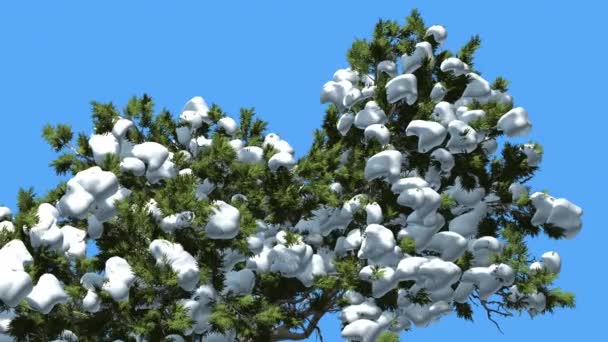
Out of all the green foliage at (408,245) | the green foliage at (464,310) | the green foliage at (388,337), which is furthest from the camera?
the green foliage at (464,310)

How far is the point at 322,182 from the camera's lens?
1916 centimetres

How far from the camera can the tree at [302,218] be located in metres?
17.3

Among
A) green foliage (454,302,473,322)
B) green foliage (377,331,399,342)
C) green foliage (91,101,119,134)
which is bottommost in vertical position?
green foliage (377,331,399,342)

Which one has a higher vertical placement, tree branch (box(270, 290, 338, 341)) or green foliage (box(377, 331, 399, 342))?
tree branch (box(270, 290, 338, 341))

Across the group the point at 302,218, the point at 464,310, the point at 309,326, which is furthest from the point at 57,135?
the point at 464,310

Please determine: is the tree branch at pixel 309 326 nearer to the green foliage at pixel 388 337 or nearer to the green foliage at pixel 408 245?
the green foliage at pixel 408 245

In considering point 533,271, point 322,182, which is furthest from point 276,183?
point 533,271

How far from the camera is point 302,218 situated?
19.2m

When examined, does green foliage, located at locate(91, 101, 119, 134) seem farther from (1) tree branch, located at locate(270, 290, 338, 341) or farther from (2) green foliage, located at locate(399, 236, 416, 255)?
(2) green foliage, located at locate(399, 236, 416, 255)

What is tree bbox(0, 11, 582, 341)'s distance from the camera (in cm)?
1727

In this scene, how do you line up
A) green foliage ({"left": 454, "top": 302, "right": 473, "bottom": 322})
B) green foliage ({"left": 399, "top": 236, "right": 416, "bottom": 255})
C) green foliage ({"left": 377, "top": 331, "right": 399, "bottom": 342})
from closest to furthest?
green foliage ({"left": 377, "top": 331, "right": 399, "bottom": 342}), green foliage ({"left": 399, "top": 236, "right": 416, "bottom": 255}), green foliage ({"left": 454, "top": 302, "right": 473, "bottom": 322})

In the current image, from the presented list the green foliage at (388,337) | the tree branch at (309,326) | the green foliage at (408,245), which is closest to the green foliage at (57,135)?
the tree branch at (309,326)

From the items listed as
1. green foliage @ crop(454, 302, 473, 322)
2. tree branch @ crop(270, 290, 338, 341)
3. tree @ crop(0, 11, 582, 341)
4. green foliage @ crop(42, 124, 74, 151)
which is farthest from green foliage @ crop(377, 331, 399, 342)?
green foliage @ crop(42, 124, 74, 151)

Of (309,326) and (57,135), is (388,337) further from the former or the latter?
(57,135)
